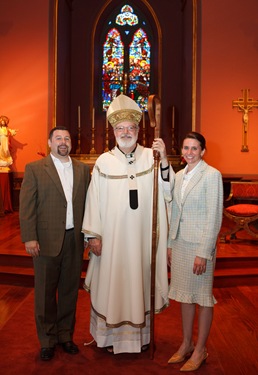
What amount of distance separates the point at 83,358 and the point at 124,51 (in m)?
10.1

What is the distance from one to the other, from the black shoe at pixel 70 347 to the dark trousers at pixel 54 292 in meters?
0.03

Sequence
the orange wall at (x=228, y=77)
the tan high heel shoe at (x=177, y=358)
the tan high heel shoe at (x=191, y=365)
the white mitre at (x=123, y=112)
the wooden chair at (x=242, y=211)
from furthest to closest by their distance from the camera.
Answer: the orange wall at (x=228, y=77) → the wooden chair at (x=242, y=211) → the white mitre at (x=123, y=112) → the tan high heel shoe at (x=177, y=358) → the tan high heel shoe at (x=191, y=365)

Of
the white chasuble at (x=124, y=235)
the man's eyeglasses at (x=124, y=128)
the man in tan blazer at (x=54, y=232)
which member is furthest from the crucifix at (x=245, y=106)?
the man in tan blazer at (x=54, y=232)

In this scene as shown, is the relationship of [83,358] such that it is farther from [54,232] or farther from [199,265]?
[199,265]

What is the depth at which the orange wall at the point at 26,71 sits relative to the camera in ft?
29.9

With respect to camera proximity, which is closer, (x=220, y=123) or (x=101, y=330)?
(x=101, y=330)

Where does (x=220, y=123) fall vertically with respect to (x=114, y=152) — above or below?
above

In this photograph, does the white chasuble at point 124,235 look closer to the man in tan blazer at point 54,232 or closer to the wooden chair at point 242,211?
the man in tan blazer at point 54,232

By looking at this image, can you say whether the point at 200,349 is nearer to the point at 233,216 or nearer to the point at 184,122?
the point at 233,216

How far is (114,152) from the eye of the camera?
3166mm

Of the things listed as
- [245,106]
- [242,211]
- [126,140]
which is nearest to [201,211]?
[126,140]

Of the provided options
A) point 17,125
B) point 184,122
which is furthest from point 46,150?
point 184,122

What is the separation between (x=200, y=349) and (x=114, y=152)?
1.57 m

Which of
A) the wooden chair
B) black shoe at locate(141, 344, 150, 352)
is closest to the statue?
the wooden chair
